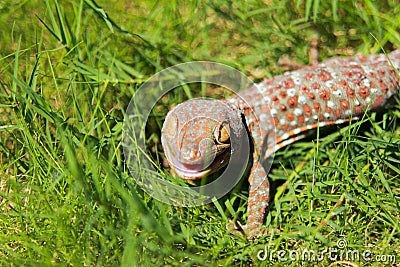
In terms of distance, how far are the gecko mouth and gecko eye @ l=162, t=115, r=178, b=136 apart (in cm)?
20

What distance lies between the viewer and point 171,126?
3.62 m

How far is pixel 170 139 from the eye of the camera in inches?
141

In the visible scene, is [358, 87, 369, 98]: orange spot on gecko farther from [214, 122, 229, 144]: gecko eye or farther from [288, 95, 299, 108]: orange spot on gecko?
[214, 122, 229, 144]: gecko eye

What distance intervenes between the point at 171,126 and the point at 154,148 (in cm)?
73

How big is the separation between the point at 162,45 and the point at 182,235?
6.64ft

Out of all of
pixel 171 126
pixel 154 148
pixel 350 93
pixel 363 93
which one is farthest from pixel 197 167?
pixel 363 93

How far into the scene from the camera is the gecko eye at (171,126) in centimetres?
359

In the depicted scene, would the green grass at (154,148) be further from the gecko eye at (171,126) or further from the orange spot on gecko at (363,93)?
the gecko eye at (171,126)

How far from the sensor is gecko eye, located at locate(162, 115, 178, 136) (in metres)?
3.59

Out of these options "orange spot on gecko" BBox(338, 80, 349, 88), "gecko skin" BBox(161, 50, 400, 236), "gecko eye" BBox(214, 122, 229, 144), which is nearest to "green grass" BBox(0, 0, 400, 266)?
"gecko skin" BBox(161, 50, 400, 236)

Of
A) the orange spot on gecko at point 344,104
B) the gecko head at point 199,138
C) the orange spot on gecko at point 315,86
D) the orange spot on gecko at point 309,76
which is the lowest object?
the gecko head at point 199,138

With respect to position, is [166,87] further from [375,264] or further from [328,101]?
[375,264]

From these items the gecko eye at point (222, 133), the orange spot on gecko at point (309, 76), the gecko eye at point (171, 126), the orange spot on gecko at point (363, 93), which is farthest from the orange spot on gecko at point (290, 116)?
the gecko eye at point (171, 126)

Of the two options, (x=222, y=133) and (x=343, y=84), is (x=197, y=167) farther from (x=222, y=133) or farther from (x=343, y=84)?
(x=343, y=84)
